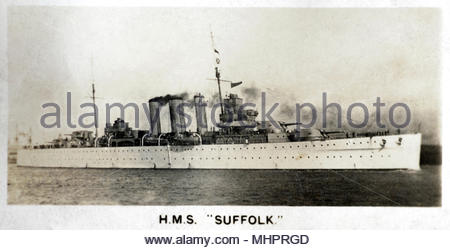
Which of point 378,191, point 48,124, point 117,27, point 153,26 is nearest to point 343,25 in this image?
point 378,191

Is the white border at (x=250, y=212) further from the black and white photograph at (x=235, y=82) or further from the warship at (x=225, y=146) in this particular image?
the warship at (x=225, y=146)

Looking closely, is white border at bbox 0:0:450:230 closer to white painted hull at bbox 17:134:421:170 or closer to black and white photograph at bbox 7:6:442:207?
black and white photograph at bbox 7:6:442:207

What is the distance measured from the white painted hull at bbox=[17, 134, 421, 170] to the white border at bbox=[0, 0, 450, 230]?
1.29 metres

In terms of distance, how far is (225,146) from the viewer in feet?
40.2

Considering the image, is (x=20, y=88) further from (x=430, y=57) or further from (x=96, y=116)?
(x=430, y=57)

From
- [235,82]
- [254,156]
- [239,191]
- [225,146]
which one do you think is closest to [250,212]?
[239,191]

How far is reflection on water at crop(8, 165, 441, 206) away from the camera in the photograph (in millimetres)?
8016

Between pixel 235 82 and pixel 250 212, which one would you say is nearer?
pixel 250 212

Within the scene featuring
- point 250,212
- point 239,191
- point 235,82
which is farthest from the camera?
point 235,82

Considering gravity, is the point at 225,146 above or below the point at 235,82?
below

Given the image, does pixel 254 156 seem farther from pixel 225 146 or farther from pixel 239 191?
pixel 239 191

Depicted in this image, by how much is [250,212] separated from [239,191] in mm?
1016

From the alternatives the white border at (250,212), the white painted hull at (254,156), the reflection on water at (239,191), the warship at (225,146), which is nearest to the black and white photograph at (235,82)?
the reflection on water at (239,191)

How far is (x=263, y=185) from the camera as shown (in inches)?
374
